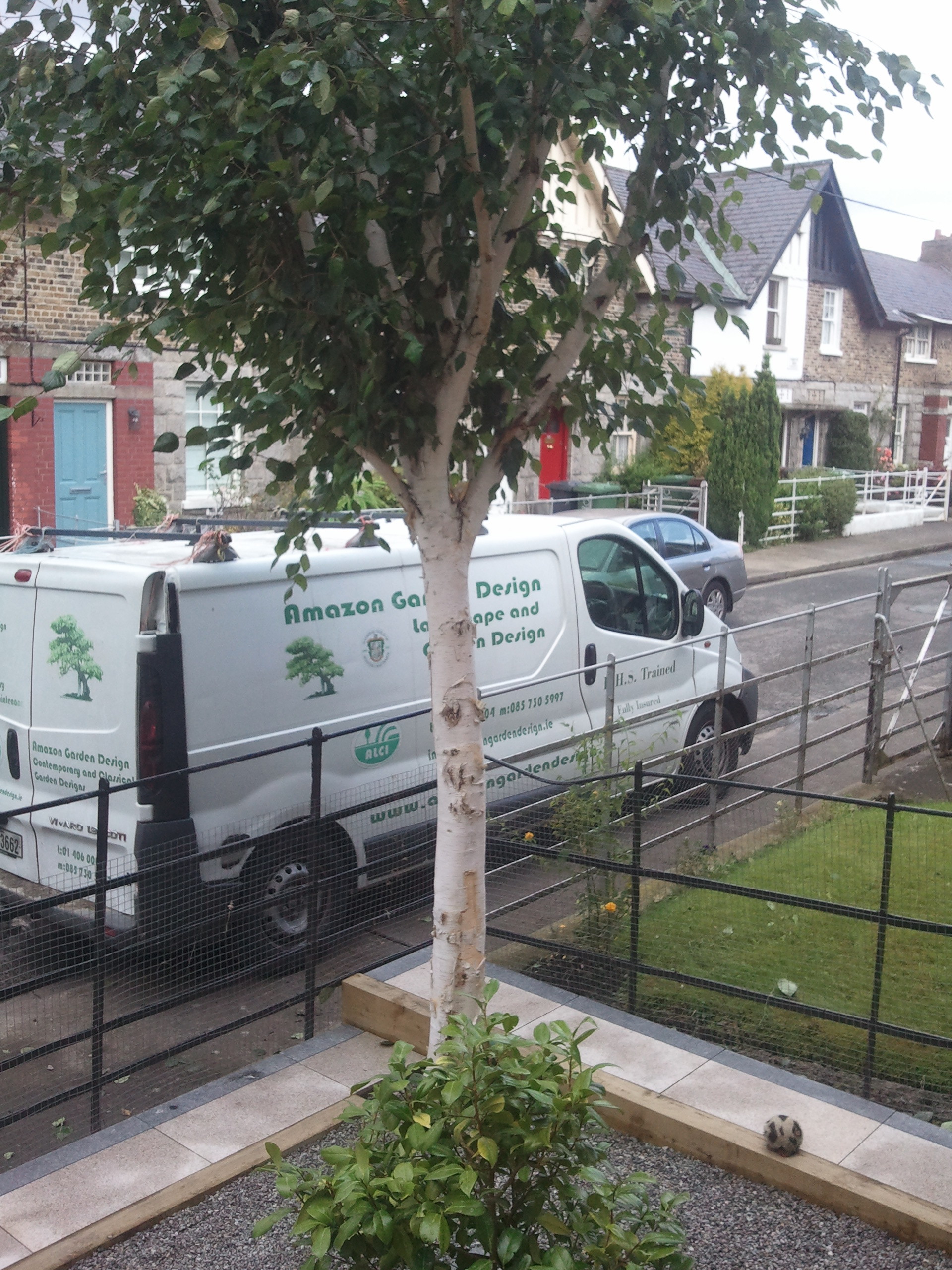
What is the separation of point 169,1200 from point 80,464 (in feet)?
49.1

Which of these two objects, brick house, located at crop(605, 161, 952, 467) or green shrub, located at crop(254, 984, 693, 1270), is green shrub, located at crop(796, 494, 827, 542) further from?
green shrub, located at crop(254, 984, 693, 1270)

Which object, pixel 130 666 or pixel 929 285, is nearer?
pixel 130 666

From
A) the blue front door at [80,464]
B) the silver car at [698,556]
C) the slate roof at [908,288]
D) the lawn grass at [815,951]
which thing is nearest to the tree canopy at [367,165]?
the lawn grass at [815,951]

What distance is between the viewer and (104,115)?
4238 millimetres

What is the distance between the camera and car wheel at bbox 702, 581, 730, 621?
16.5m

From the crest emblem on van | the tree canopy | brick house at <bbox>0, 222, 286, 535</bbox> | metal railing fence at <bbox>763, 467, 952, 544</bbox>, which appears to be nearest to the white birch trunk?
the tree canopy

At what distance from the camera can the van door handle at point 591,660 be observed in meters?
8.38

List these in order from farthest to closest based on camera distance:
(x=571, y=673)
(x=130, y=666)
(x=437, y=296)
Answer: (x=571, y=673), (x=130, y=666), (x=437, y=296)

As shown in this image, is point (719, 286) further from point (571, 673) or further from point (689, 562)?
point (689, 562)

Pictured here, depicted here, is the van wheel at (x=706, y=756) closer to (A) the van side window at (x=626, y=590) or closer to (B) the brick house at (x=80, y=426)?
(A) the van side window at (x=626, y=590)

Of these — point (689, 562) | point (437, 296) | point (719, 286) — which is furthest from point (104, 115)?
point (689, 562)

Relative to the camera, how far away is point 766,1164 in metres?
4.19

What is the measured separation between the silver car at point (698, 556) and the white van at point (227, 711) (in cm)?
805

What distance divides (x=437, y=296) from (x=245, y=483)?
14309 millimetres
